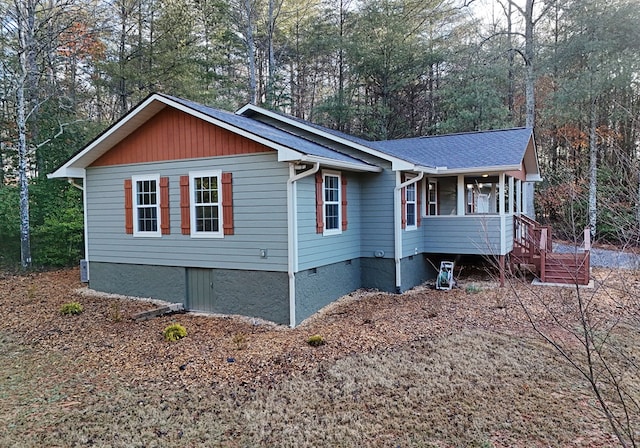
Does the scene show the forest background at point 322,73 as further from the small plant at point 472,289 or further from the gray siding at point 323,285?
the gray siding at point 323,285

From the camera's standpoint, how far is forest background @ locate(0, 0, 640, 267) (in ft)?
44.6

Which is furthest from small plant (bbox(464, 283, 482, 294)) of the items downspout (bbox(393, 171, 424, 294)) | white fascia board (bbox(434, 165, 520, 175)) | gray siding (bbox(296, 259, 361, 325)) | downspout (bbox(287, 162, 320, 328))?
downspout (bbox(287, 162, 320, 328))

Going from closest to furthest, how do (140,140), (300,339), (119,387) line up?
(119,387)
(300,339)
(140,140)

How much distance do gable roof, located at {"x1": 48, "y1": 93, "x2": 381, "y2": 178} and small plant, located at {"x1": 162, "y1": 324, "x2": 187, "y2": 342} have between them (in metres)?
3.21

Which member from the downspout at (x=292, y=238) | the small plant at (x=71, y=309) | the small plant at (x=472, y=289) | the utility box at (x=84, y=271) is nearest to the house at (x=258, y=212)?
the downspout at (x=292, y=238)

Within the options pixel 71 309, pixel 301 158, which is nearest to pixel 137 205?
pixel 71 309

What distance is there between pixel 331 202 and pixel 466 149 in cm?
499

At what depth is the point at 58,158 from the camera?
14742 mm

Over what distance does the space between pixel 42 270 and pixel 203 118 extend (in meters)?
8.80

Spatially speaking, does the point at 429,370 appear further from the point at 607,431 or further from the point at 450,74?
the point at 450,74

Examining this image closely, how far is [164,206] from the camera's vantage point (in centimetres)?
875

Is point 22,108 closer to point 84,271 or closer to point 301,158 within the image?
point 84,271

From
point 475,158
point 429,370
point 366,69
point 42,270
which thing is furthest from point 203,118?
point 366,69

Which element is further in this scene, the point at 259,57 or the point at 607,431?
the point at 259,57
